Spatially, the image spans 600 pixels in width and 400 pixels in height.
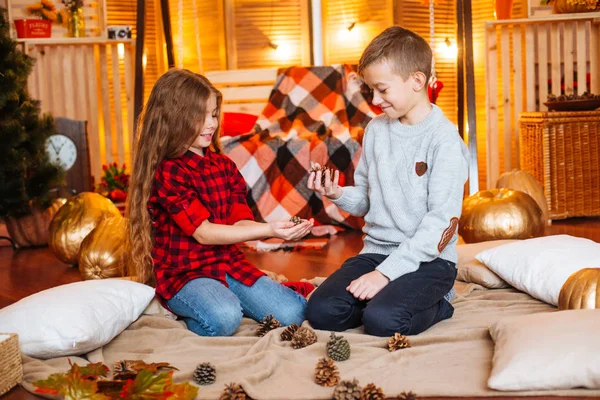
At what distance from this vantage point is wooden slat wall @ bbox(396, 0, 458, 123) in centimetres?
510

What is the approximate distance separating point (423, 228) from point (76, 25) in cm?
345

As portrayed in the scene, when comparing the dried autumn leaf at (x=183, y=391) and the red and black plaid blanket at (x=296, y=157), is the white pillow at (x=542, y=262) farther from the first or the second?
the red and black plaid blanket at (x=296, y=157)

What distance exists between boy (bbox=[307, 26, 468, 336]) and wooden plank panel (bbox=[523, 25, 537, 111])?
2.53m

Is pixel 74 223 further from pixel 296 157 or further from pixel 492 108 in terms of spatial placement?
pixel 492 108

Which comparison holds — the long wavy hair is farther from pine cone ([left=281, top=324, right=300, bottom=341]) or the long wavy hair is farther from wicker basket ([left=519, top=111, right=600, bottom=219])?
wicker basket ([left=519, top=111, right=600, bottom=219])

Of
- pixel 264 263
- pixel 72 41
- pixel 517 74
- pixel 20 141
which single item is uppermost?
pixel 72 41

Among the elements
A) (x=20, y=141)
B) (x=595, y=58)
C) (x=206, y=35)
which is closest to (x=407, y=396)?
(x=20, y=141)

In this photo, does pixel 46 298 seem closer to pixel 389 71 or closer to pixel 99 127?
pixel 389 71

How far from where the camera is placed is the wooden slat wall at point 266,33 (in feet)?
17.4

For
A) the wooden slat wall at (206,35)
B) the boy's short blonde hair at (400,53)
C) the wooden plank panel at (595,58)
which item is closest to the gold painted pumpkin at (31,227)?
the wooden slat wall at (206,35)

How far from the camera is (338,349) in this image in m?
1.73

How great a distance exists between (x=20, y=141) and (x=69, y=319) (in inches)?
78.4

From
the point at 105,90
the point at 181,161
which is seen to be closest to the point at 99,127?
the point at 105,90

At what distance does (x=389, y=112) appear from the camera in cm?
201
